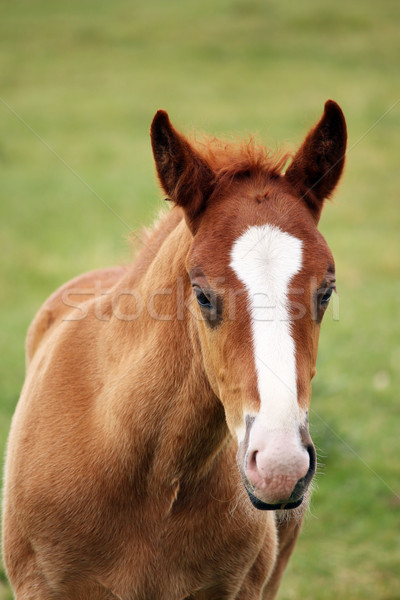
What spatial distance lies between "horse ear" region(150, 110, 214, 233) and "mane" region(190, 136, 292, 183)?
69 millimetres

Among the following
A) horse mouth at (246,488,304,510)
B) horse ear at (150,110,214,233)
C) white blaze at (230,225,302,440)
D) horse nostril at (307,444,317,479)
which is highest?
horse ear at (150,110,214,233)

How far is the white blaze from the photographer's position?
2.42 metres

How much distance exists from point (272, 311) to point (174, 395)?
0.72 meters

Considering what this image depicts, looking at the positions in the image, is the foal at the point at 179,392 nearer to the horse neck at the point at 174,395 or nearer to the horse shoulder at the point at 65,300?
the horse neck at the point at 174,395

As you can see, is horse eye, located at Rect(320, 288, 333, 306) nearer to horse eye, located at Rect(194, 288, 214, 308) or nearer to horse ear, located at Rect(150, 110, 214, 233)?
horse eye, located at Rect(194, 288, 214, 308)

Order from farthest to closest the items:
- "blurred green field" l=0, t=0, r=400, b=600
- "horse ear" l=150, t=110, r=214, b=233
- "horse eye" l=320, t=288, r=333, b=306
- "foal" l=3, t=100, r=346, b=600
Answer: "blurred green field" l=0, t=0, r=400, b=600 → "horse ear" l=150, t=110, r=214, b=233 → "horse eye" l=320, t=288, r=333, b=306 → "foal" l=3, t=100, r=346, b=600

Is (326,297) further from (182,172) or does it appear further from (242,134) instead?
(242,134)

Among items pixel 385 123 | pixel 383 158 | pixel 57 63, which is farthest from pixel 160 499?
pixel 57 63

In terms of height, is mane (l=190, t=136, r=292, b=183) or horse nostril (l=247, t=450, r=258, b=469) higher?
mane (l=190, t=136, r=292, b=183)

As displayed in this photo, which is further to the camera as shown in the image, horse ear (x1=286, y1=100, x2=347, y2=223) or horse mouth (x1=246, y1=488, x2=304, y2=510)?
horse ear (x1=286, y1=100, x2=347, y2=223)

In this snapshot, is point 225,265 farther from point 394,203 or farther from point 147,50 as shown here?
point 147,50

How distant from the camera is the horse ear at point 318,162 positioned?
9.75 feet

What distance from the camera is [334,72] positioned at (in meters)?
23.1

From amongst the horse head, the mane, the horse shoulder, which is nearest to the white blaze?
the horse head
